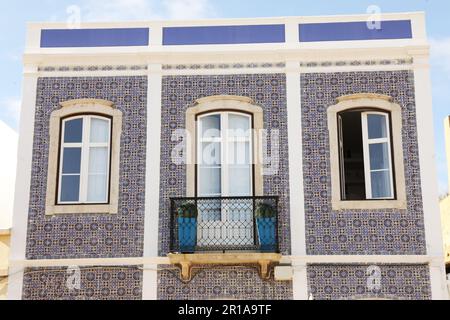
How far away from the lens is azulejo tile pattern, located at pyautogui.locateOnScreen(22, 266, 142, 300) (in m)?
12.3

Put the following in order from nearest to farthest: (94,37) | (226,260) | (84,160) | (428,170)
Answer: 1. (226,260)
2. (428,170)
3. (84,160)
4. (94,37)

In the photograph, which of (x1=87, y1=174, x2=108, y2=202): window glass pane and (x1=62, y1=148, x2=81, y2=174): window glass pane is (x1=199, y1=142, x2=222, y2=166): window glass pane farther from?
(x1=62, y1=148, x2=81, y2=174): window glass pane


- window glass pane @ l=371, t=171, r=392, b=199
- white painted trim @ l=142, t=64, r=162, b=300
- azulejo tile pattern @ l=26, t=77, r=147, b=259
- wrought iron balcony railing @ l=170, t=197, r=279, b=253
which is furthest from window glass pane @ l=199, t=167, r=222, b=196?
window glass pane @ l=371, t=171, r=392, b=199

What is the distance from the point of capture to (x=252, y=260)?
12.0 metres

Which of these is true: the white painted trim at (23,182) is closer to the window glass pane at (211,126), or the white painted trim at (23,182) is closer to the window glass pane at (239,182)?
the window glass pane at (211,126)

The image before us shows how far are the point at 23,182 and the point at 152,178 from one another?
2089 mm

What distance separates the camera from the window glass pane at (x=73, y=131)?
13.1 metres

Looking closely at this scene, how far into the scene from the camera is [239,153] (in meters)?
13.0

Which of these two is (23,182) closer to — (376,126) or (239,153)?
(239,153)

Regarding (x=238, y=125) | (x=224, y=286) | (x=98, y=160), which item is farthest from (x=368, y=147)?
(x=98, y=160)

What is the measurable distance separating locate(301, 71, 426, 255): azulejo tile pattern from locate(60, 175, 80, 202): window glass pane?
3658mm

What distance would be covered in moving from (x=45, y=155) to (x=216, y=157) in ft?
9.10

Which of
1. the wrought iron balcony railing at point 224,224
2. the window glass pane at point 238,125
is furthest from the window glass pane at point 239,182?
Answer: the window glass pane at point 238,125
